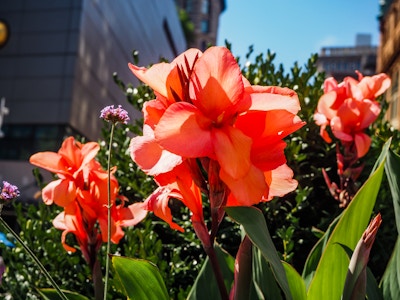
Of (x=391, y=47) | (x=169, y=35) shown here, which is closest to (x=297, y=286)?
(x=391, y=47)

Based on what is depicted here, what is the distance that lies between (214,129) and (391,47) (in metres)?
Result: 29.9

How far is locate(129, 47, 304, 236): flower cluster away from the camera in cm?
87

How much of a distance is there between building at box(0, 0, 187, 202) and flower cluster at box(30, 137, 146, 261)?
25610 millimetres

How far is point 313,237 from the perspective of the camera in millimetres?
2045

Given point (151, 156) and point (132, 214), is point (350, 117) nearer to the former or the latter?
point (132, 214)

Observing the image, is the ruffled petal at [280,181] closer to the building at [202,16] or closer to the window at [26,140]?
the window at [26,140]

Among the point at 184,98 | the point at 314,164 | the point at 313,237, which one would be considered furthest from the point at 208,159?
the point at 314,164

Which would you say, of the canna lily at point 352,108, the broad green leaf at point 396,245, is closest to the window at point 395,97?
the canna lily at point 352,108

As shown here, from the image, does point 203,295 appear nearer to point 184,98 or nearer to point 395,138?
point 184,98

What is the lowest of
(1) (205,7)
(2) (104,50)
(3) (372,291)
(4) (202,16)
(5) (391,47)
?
(3) (372,291)

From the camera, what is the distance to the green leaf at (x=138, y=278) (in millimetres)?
1093

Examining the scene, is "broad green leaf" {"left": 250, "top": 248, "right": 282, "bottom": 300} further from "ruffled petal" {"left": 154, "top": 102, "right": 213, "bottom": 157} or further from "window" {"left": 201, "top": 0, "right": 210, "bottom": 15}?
"window" {"left": 201, "top": 0, "right": 210, "bottom": 15}

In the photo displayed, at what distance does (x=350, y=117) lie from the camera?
187 centimetres

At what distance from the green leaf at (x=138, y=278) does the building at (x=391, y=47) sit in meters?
23.7
